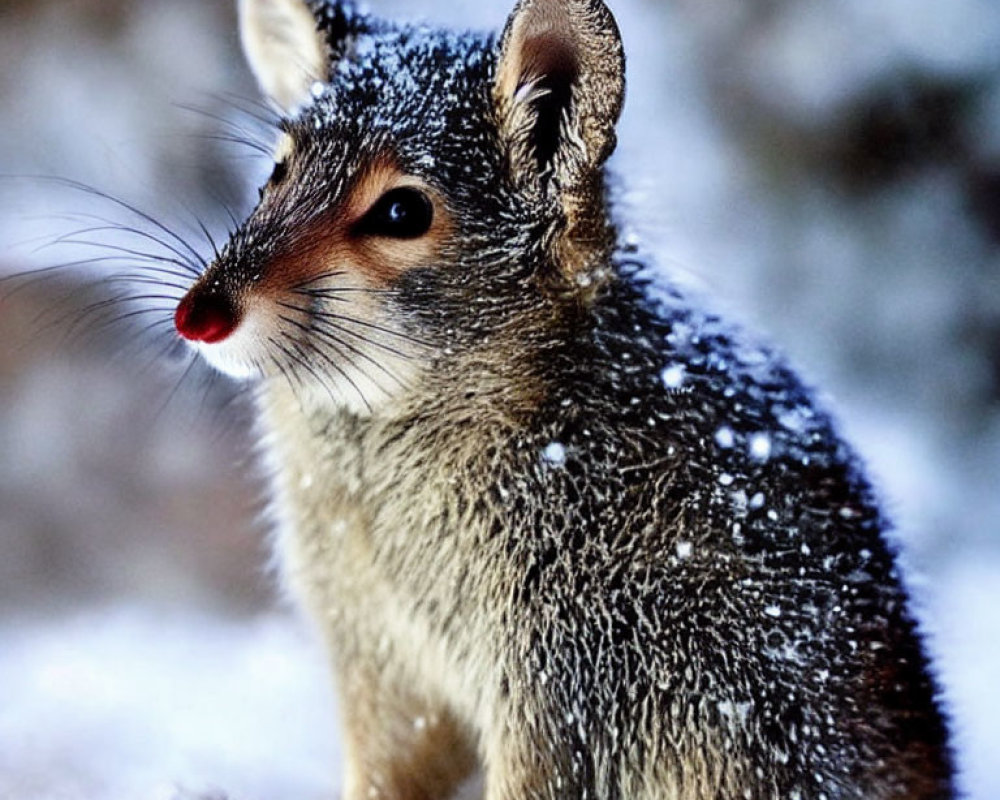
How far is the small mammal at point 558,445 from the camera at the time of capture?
0.60m

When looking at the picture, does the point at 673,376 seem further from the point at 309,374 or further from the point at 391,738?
the point at 391,738

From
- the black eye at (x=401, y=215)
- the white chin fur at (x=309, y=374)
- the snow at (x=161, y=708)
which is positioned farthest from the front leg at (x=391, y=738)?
the black eye at (x=401, y=215)

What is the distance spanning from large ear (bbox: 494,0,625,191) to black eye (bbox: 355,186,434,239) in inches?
2.1

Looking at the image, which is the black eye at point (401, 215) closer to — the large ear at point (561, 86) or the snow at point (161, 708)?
the large ear at point (561, 86)

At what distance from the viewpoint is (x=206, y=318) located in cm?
55

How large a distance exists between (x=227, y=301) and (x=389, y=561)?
20 cm

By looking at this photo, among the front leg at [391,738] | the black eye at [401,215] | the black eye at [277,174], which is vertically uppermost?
the black eye at [277,174]

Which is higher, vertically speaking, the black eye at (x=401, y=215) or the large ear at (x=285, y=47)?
the large ear at (x=285, y=47)

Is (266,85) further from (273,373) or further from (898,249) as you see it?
(898,249)

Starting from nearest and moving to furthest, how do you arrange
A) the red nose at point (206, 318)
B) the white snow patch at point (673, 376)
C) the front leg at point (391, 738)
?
the red nose at point (206, 318) → the white snow patch at point (673, 376) → the front leg at point (391, 738)

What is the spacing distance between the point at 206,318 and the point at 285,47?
0.22m

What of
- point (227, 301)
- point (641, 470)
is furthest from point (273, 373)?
point (641, 470)

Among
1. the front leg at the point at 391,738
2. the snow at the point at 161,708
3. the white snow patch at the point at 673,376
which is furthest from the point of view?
the snow at the point at 161,708

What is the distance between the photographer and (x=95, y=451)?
3.97 ft
